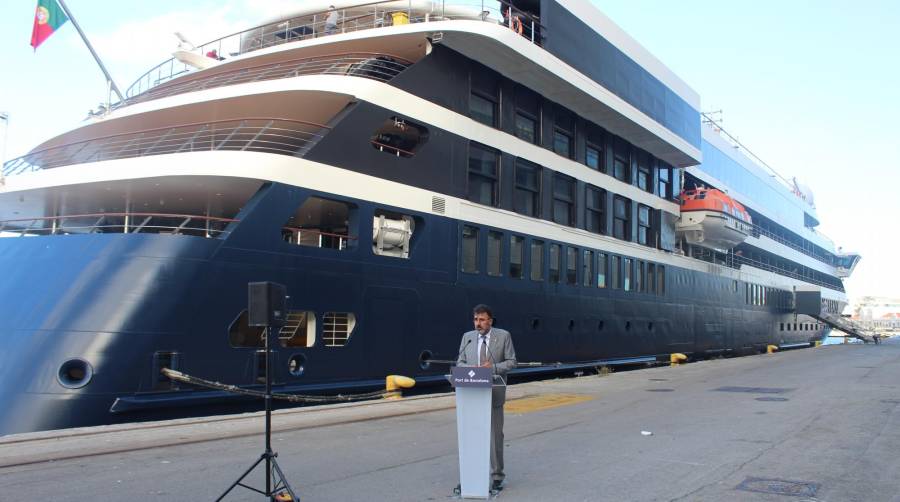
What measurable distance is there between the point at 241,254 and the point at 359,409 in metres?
3.14

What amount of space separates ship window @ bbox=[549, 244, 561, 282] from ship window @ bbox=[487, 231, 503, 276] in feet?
8.29

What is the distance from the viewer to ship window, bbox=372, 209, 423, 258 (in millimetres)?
13477

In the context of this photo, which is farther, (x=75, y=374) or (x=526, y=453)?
(x=75, y=374)

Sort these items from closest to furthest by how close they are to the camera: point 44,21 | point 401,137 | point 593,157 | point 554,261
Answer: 1. point 44,21
2. point 401,137
3. point 554,261
4. point 593,157

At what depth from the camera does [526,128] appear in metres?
18.8

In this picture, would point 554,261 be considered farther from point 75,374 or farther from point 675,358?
point 75,374

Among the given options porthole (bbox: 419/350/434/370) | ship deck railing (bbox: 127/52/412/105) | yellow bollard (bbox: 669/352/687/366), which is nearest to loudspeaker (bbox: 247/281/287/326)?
porthole (bbox: 419/350/434/370)

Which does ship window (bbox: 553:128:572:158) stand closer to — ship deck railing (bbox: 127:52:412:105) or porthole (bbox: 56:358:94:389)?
ship deck railing (bbox: 127:52:412:105)

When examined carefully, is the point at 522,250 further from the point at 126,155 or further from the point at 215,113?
the point at 126,155

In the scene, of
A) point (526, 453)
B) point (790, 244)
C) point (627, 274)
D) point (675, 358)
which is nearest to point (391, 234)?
point (526, 453)

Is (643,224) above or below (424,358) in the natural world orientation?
above

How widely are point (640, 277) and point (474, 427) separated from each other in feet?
63.3

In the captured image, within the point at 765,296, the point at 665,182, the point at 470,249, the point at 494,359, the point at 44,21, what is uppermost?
the point at 44,21

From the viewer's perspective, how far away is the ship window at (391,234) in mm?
13477
